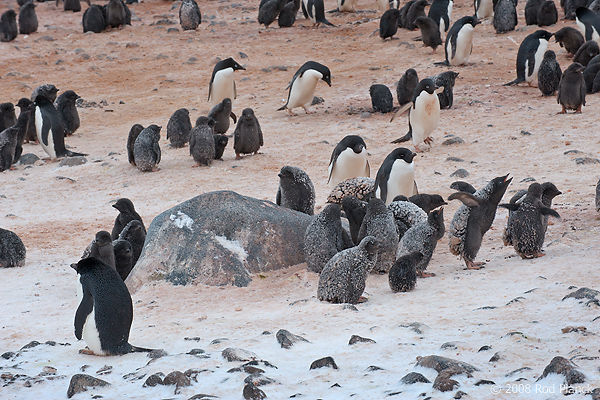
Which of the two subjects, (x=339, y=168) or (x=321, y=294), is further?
(x=339, y=168)

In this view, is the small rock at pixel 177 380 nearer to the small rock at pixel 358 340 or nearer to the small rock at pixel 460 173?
the small rock at pixel 358 340

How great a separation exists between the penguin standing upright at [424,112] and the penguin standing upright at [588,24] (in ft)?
17.9

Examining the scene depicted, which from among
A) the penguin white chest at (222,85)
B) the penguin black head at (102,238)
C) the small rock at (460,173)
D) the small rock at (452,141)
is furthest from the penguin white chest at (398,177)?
the penguin white chest at (222,85)

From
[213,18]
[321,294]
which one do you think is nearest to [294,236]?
[321,294]

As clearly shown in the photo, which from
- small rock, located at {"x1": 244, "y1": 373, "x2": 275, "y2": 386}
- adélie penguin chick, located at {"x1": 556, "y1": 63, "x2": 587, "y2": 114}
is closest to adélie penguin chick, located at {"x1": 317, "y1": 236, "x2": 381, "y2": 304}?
small rock, located at {"x1": 244, "y1": 373, "x2": 275, "y2": 386}

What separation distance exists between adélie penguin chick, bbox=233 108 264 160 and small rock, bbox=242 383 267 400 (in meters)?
6.69

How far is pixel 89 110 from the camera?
42.8ft

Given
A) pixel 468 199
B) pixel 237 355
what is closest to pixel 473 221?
pixel 468 199

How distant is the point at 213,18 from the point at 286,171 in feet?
49.7

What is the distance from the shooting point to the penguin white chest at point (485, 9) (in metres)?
16.9

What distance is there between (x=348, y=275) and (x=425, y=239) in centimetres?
85

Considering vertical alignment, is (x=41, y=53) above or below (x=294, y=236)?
above

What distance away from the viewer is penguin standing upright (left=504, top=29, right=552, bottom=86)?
11.6 m

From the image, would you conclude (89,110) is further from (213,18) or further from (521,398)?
(521,398)
